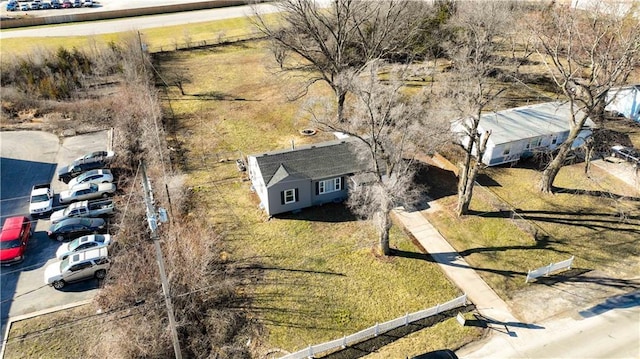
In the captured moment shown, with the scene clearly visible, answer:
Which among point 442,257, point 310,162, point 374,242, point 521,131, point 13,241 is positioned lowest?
point 442,257

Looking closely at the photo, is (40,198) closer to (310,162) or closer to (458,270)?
(310,162)

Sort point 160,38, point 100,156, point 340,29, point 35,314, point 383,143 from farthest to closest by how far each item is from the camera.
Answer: point 160,38, point 340,29, point 100,156, point 383,143, point 35,314

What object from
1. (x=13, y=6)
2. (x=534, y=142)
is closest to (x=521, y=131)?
(x=534, y=142)

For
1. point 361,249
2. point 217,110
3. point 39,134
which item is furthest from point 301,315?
point 39,134

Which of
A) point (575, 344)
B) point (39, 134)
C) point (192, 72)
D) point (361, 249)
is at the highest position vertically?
point (192, 72)

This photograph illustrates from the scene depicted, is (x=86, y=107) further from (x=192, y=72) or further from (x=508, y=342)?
(x=508, y=342)

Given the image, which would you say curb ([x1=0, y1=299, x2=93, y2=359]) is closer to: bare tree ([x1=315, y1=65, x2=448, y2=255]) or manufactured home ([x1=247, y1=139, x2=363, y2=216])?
manufactured home ([x1=247, y1=139, x2=363, y2=216])
